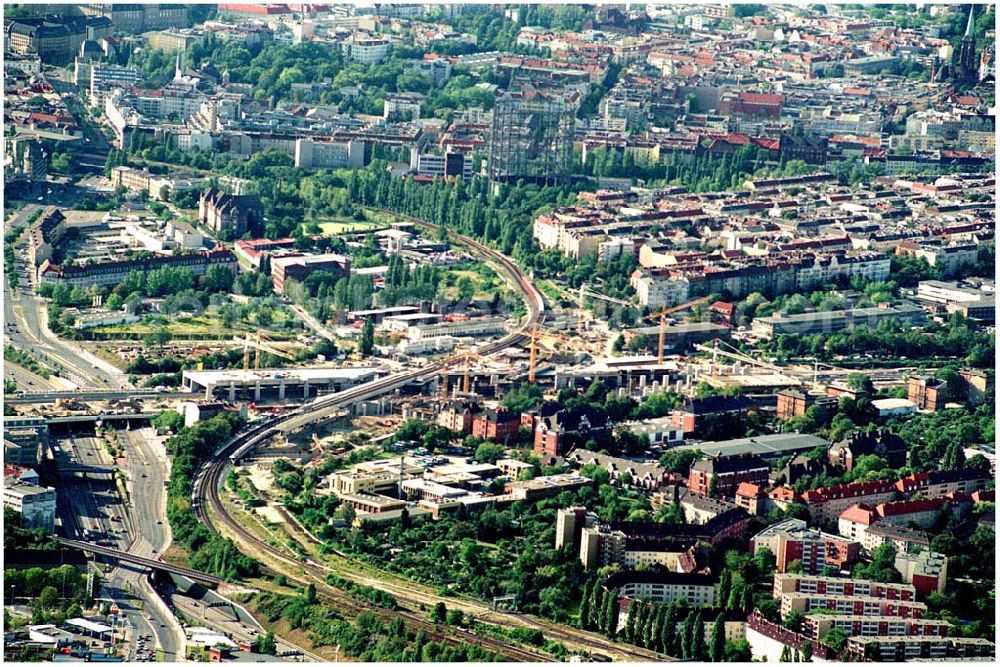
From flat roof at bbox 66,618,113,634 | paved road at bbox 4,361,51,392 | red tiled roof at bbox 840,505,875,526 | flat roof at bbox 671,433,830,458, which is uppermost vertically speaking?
red tiled roof at bbox 840,505,875,526

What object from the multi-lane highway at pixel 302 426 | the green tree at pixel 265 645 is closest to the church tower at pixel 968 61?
the multi-lane highway at pixel 302 426

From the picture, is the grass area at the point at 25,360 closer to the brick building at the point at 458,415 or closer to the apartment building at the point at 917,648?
the brick building at the point at 458,415

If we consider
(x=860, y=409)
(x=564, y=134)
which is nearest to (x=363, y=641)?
(x=860, y=409)

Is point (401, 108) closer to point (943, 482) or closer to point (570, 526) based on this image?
point (943, 482)

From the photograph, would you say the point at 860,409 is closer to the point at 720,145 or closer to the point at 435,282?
the point at 435,282

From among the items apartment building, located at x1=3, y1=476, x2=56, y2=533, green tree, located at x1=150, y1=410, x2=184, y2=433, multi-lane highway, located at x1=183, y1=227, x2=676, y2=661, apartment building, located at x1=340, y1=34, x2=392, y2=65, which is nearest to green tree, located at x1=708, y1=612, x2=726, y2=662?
multi-lane highway, located at x1=183, y1=227, x2=676, y2=661

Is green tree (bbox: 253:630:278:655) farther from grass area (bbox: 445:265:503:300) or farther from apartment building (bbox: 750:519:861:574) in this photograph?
grass area (bbox: 445:265:503:300)
